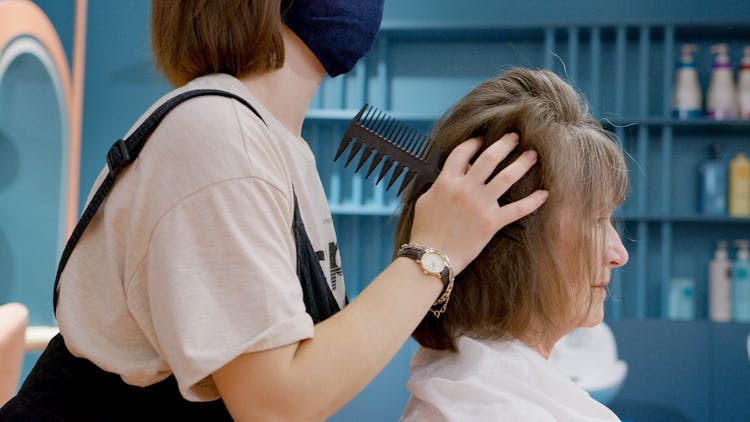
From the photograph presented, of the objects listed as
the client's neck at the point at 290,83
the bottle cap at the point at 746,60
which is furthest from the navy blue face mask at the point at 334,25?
the bottle cap at the point at 746,60

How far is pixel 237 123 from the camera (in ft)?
3.15

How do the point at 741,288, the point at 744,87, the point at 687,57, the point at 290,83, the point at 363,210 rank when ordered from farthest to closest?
the point at 363,210 → the point at 687,57 → the point at 744,87 → the point at 741,288 → the point at 290,83

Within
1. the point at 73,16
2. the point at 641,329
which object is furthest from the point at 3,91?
the point at 641,329

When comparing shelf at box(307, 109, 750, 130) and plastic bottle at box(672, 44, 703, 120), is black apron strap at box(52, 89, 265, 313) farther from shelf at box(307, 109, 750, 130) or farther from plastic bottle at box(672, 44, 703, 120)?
plastic bottle at box(672, 44, 703, 120)

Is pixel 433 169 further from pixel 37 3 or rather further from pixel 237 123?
pixel 37 3

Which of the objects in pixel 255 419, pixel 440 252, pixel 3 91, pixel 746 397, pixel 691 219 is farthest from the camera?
pixel 691 219

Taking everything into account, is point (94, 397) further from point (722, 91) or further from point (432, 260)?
point (722, 91)

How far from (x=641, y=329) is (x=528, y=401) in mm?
3090

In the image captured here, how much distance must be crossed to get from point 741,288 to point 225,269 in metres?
3.98

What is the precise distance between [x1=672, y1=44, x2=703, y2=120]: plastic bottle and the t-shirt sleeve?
13.1 feet

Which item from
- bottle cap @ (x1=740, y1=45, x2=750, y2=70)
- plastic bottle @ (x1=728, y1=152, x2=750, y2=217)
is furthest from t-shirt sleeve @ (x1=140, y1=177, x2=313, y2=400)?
bottle cap @ (x1=740, y1=45, x2=750, y2=70)

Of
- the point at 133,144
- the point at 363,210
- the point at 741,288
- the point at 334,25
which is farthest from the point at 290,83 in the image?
the point at 741,288

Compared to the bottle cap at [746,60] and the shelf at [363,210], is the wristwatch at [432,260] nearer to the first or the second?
the shelf at [363,210]

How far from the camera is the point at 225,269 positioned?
0.90m
